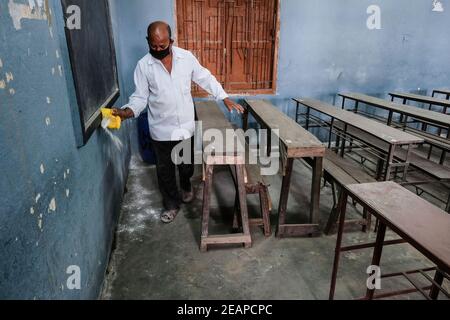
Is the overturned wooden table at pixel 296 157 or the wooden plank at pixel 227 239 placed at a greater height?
the overturned wooden table at pixel 296 157

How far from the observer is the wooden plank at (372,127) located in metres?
2.67

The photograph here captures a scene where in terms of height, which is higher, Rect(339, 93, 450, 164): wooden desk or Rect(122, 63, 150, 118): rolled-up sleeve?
Rect(122, 63, 150, 118): rolled-up sleeve

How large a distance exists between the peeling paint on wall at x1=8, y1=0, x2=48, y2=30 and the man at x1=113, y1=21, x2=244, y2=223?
0.96 meters

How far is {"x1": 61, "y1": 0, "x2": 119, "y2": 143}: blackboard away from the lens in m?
1.70

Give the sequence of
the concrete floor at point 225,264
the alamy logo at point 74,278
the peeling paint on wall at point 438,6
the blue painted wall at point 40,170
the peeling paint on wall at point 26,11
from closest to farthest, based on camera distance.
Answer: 1. the blue painted wall at point 40,170
2. the peeling paint on wall at point 26,11
3. the alamy logo at point 74,278
4. the concrete floor at point 225,264
5. the peeling paint on wall at point 438,6

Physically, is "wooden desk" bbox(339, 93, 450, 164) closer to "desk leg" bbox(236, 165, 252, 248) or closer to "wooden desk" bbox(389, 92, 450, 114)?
"wooden desk" bbox(389, 92, 450, 114)

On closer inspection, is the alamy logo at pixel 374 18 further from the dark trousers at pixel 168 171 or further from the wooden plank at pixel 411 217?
the wooden plank at pixel 411 217

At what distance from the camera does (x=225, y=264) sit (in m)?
2.32

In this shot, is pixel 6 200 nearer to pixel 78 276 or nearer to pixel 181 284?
pixel 78 276

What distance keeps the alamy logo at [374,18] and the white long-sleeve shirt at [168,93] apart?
3.19 metres

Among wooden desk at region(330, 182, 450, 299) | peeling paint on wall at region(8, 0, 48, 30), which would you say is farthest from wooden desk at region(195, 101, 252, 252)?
peeling paint on wall at region(8, 0, 48, 30)

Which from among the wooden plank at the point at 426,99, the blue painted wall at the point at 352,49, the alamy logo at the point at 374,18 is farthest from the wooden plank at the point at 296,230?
the alamy logo at the point at 374,18

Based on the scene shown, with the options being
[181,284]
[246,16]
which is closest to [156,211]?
[181,284]
